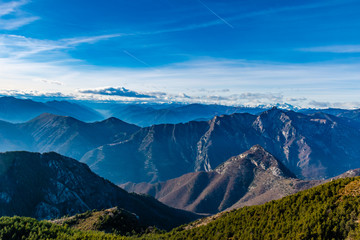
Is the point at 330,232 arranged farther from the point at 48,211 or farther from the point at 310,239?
the point at 48,211

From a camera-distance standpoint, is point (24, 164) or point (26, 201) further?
point (24, 164)

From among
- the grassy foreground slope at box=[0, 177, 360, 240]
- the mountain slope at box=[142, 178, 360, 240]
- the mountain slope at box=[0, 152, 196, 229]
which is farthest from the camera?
the mountain slope at box=[0, 152, 196, 229]

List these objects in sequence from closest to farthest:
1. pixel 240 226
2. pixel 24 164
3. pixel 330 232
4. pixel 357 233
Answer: pixel 357 233 → pixel 330 232 → pixel 240 226 → pixel 24 164

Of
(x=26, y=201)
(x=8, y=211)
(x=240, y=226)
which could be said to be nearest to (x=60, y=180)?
(x=26, y=201)

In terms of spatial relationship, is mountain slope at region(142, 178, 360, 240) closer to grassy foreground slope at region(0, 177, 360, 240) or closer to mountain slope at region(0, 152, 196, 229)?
grassy foreground slope at region(0, 177, 360, 240)

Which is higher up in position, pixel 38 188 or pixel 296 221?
pixel 296 221

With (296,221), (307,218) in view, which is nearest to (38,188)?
(296,221)

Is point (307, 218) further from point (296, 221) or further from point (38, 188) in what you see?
point (38, 188)

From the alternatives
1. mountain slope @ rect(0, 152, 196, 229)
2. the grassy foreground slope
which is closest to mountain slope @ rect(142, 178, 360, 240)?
the grassy foreground slope

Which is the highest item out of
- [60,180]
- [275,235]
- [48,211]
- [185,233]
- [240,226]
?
[275,235]
